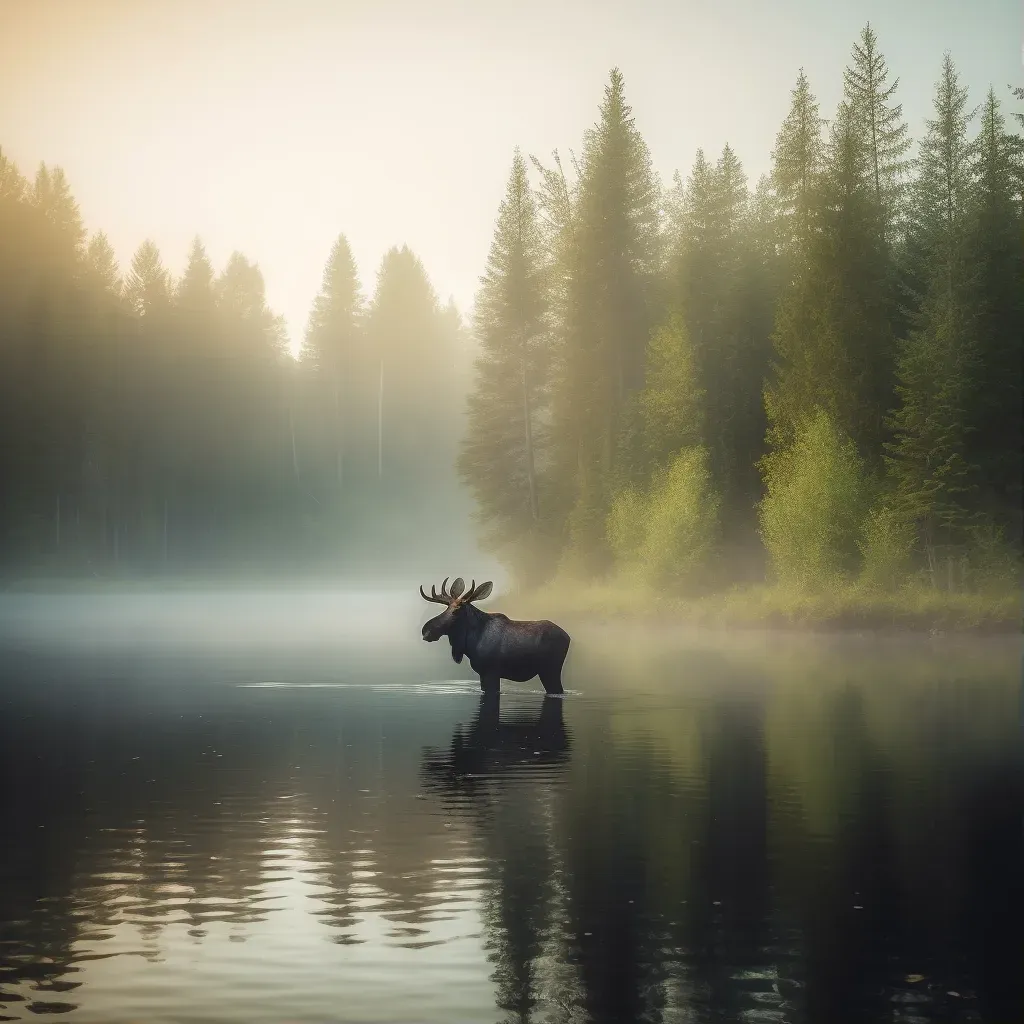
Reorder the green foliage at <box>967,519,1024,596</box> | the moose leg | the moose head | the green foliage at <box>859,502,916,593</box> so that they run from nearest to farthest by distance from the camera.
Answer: the moose head, the moose leg, the green foliage at <box>967,519,1024,596</box>, the green foliage at <box>859,502,916,593</box>

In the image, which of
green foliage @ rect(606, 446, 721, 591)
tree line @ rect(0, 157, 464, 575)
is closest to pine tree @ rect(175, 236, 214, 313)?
tree line @ rect(0, 157, 464, 575)

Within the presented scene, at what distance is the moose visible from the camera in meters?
29.6

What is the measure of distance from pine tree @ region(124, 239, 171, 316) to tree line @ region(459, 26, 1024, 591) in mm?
43157

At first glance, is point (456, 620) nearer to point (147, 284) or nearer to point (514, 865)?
point (514, 865)

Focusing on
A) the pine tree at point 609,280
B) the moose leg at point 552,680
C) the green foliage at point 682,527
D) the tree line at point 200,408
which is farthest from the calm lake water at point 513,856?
the tree line at point 200,408

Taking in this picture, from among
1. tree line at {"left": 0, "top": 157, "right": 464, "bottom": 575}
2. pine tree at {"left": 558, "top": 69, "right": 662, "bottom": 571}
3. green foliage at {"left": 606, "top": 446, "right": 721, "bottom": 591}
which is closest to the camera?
green foliage at {"left": 606, "top": 446, "right": 721, "bottom": 591}

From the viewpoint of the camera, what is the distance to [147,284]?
118m

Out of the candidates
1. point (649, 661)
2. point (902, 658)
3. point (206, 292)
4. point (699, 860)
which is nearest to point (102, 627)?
point (649, 661)

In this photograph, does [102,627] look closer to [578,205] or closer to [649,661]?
[649,661]

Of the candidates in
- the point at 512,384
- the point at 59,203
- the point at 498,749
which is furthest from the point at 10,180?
the point at 498,749

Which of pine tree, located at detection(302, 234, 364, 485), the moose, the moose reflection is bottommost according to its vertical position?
the moose reflection

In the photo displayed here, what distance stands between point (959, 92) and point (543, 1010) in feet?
207

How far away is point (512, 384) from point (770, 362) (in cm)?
2105

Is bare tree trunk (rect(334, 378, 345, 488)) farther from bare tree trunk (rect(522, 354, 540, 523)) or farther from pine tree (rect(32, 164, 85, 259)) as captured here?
bare tree trunk (rect(522, 354, 540, 523))
